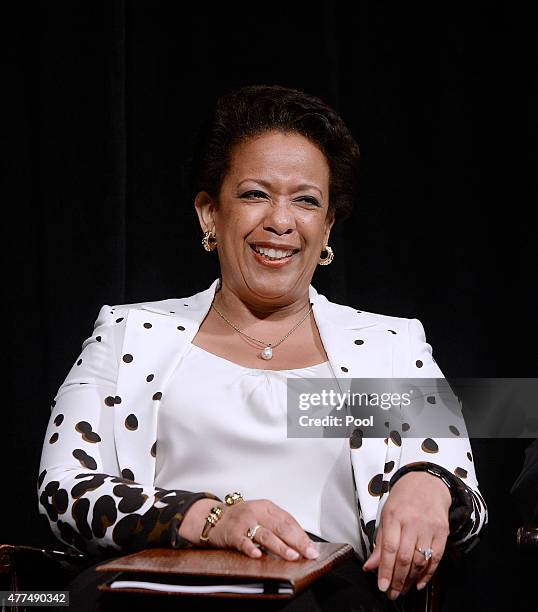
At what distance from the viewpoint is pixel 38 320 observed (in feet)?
7.91

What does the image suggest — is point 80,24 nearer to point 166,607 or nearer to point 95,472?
point 95,472

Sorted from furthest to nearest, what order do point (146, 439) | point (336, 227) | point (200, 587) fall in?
point (336, 227) → point (146, 439) → point (200, 587)

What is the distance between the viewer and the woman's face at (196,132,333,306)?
2000 millimetres

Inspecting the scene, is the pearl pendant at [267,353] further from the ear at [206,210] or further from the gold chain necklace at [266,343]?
the ear at [206,210]

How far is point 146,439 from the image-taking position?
6.11 feet

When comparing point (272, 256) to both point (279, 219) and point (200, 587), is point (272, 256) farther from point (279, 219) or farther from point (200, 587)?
point (200, 587)

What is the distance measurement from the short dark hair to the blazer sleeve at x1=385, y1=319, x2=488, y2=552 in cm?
39

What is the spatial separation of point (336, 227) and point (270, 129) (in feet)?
1.59

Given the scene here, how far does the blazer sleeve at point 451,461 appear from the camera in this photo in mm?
1639

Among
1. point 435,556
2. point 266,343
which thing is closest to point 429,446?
point 435,556

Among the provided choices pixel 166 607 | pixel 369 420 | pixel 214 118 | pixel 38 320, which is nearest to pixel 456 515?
pixel 369 420

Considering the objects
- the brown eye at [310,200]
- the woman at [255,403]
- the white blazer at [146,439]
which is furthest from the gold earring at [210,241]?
the brown eye at [310,200]

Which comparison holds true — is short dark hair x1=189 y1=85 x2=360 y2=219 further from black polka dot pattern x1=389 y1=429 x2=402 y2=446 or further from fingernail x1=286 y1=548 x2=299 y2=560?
fingernail x1=286 y1=548 x2=299 y2=560

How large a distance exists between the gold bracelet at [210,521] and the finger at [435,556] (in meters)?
0.35
